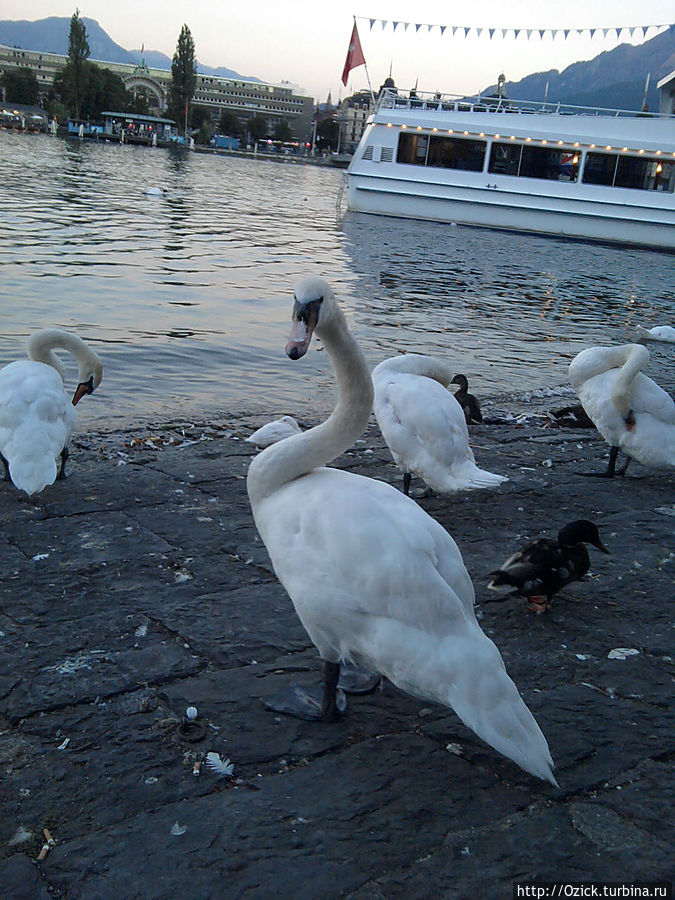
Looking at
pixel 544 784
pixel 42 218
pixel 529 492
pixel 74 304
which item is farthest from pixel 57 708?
pixel 42 218

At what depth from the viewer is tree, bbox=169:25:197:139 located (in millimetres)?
112438

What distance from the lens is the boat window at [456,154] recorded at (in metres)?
31.2

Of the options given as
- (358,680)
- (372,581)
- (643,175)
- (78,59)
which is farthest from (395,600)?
(78,59)

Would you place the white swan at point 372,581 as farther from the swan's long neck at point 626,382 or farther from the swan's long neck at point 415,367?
the swan's long neck at point 626,382

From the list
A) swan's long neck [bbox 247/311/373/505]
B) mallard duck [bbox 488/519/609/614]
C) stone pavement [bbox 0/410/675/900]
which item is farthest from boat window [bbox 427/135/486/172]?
swan's long neck [bbox 247/311/373/505]

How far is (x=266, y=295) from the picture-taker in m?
14.2

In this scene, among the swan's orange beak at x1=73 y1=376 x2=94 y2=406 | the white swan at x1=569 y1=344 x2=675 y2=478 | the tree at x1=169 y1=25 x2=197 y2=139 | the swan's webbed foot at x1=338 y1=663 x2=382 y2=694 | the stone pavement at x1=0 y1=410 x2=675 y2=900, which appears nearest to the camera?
the stone pavement at x1=0 y1=410 x2=675 y2=900

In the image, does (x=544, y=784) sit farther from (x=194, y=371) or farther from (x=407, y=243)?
(x=407, y=243)

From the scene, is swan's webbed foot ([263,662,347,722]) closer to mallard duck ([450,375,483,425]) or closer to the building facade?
mallard duck ([450,375,483,425])

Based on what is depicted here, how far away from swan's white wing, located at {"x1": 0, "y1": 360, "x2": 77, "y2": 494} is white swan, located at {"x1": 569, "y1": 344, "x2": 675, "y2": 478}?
376 cm

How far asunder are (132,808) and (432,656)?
0.96m

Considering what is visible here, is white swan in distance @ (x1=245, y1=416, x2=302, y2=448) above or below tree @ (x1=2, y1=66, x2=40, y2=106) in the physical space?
below

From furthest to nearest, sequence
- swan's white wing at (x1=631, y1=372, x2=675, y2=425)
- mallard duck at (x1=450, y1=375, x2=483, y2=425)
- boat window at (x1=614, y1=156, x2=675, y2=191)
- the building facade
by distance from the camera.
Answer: the building facade < boat window at (x1=614, y1=156, x2=675, y2=191) < mallard duck at (x1=450, y1=375, x2=483, y2=425) < swan's white wing at (x1=631, y1=372, x2=675, y2=425)

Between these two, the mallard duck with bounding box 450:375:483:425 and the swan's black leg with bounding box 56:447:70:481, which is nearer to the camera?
the swan's black leg with bounding box 56:447:70:481
